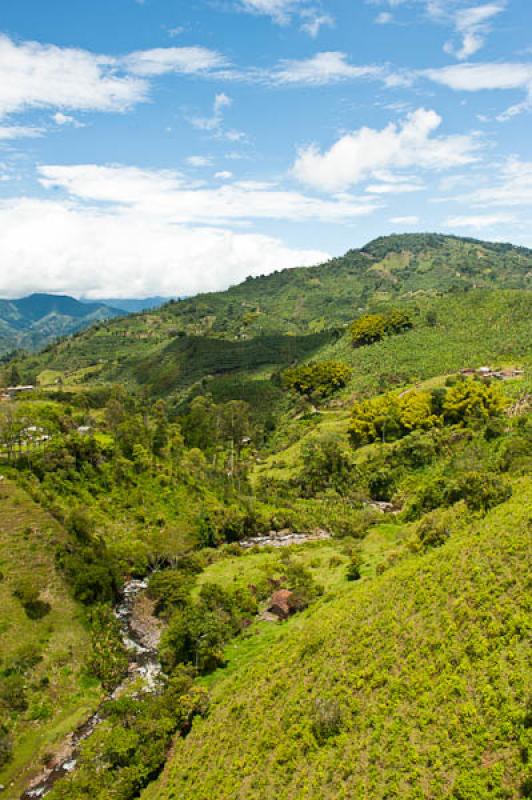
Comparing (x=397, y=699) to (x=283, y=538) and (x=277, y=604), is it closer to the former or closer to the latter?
(x=277, y=604)

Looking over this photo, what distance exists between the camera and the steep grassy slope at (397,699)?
1038 inches

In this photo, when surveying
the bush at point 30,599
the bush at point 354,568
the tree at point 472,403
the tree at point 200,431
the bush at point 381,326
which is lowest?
the bush at point 30,599

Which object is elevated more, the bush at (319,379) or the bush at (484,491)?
the bush at (319,379)

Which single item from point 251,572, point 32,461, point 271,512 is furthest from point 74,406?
point 251,572

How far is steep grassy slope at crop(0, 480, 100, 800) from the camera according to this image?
40828mm

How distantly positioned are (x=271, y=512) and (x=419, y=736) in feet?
190

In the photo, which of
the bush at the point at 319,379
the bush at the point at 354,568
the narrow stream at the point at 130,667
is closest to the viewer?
the narrow stream at the point at 130,667

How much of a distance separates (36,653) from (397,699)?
32916 millimetres

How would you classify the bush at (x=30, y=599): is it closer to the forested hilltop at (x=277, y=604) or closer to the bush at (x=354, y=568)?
the forested hilltop at (x=277, y=604)

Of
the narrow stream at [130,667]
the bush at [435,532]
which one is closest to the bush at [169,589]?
the narrow stream at [130,667]

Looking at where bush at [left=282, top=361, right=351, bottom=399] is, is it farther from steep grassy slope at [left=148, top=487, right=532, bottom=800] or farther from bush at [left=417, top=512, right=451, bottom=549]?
steep grassy slope at [left=148, top=487, right=532, bottom=800]

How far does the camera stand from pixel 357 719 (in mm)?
31266

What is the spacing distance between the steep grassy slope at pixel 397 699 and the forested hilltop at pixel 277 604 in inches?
5.2

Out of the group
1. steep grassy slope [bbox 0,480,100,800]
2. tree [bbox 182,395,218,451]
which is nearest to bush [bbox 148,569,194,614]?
steep grassy slope [bbox 0,480,100,800]
